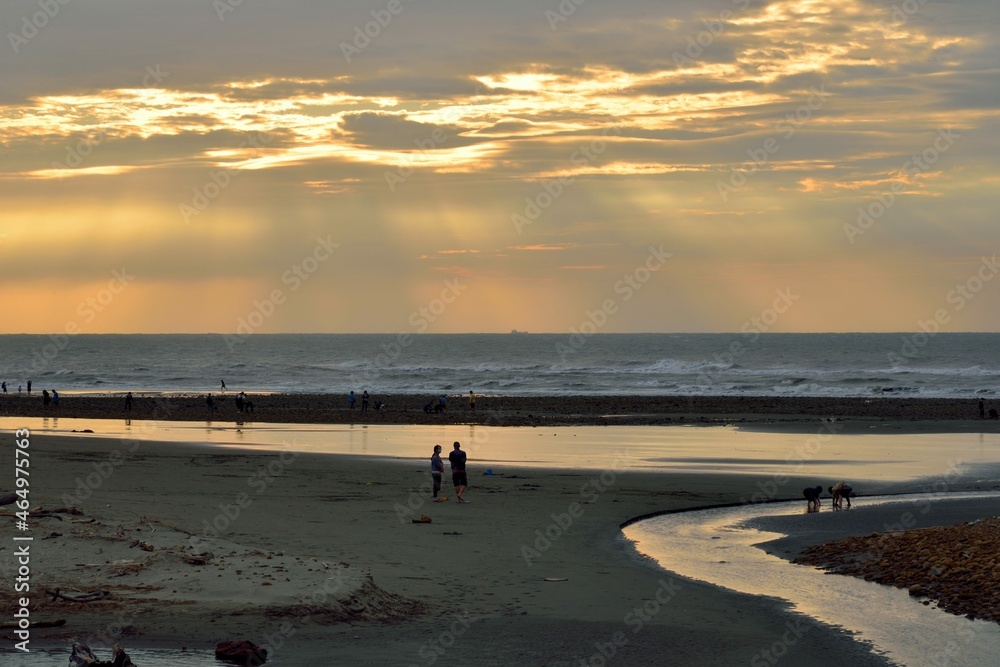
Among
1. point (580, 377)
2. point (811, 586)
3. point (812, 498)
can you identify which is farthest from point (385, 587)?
point (580, 377)

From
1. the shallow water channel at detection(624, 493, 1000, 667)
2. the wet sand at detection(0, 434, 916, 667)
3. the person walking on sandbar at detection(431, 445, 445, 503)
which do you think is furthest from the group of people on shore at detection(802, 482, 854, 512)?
the person walking on sandbar at detection(431, 445, 445, 503)

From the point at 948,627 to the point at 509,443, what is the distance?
3114cm

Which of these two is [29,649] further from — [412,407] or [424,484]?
[412,407]

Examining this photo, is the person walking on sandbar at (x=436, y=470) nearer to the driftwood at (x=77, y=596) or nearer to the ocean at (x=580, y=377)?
the driftwood at (x=77, y=596)

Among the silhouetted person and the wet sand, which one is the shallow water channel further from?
the wet sand

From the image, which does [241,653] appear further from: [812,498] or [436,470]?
[812,498]

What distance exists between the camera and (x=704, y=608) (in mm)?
15000

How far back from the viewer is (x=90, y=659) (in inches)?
427

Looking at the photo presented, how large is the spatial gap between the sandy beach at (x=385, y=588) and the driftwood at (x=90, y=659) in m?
1.15

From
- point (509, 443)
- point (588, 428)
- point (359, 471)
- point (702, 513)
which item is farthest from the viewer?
point (588, 428)

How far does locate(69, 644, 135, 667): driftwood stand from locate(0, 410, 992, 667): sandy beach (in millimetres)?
1147

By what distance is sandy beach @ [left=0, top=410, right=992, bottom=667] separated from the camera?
12531 mm

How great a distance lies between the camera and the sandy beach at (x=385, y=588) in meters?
12.5

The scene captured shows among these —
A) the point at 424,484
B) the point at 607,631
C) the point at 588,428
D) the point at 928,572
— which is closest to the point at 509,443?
the point at 588,428
